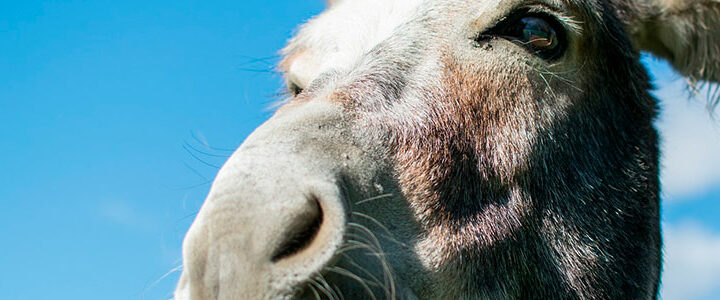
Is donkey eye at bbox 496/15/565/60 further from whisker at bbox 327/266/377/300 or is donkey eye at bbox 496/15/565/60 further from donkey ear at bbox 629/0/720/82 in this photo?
whisker at bbox 327/266/377/300

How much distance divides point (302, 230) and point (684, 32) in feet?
10.1

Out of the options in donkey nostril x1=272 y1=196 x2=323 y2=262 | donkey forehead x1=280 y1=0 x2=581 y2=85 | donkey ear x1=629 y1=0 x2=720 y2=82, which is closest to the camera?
donkey nostril x1=272 y1=196 x2=323 y2=262

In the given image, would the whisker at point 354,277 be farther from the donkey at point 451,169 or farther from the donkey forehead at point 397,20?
the donkey forehead at point 397,20

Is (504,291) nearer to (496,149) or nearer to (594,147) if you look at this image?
(496,149)

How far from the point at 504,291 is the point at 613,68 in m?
1.47

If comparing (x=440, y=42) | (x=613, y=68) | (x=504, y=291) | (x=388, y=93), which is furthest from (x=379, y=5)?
(x=504, y=291)

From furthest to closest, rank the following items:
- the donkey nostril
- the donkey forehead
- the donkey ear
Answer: the donkey ear < the donkey forehead < the donkey nostril

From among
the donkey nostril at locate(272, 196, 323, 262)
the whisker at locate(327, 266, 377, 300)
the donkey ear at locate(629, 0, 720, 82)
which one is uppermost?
the donkey nostril at locate(272, 196, 323, 262)

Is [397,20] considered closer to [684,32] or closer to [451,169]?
[451,169]

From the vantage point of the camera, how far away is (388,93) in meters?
2.43

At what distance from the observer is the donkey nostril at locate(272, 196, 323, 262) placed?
5.76ft

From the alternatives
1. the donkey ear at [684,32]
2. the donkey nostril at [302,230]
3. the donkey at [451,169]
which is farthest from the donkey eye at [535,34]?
the donkey nostril at [302,230]

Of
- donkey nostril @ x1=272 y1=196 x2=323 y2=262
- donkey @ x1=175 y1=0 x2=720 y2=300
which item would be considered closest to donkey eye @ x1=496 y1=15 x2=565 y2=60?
donkey @ x1=175 y1=0 x2=720 y2=300

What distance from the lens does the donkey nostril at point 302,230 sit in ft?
5.76
